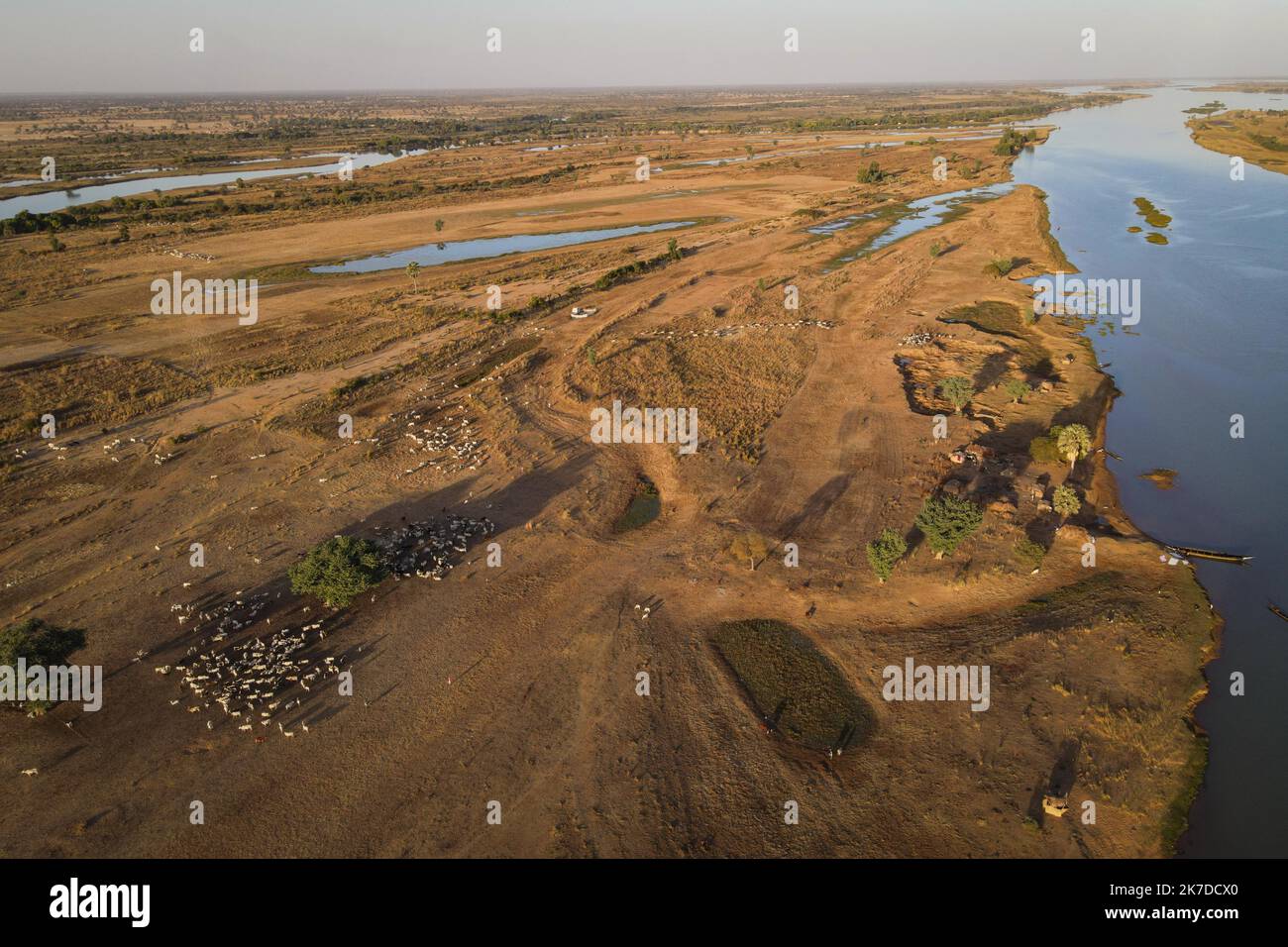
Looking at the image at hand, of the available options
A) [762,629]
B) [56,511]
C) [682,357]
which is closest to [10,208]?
[56,511]

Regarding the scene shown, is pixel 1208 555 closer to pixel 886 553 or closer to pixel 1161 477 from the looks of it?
pixel 1161 477

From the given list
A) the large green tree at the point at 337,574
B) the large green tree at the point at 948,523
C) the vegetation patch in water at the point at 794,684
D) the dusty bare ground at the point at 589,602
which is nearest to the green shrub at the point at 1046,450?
the dusty bare ground at the point at 589,602

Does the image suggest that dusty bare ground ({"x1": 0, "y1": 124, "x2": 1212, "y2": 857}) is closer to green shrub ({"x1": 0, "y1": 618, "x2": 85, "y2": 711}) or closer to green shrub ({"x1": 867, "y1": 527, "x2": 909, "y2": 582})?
green shrub ({"x1": 867, "y1": 527, "x2": 909, "y2": 582})

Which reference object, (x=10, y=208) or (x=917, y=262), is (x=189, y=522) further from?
(x=10, y=208)

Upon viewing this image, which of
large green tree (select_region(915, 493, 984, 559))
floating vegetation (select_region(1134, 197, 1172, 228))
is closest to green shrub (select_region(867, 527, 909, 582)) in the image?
large green tree (select_region(915, 493, 984, 559))

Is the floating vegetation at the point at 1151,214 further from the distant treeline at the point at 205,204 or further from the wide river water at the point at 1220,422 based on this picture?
the distant treeline at the point at 205,204
